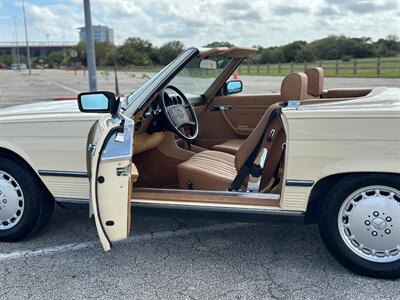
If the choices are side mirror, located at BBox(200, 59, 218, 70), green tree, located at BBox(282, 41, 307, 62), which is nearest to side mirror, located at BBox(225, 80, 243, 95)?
side mirror, located at BBox(200, 59, 218, 70)

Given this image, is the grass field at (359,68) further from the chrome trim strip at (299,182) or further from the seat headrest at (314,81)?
the chrome trim strip at (299,182)

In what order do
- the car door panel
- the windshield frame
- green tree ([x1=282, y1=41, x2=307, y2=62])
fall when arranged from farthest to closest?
green tree ([x1=282, y1=41, x2=307, y2=62]), the car door panel, the windshield frame

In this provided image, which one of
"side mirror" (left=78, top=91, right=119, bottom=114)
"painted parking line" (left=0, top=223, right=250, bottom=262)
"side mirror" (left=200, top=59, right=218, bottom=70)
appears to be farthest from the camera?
"side mirror" (left=200, top=59, right=218, bottom=70)

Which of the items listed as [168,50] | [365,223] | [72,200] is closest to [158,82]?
[72,200]

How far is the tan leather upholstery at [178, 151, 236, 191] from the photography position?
11.4ft

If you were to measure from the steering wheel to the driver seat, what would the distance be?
0.27 meters

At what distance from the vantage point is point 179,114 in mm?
4129

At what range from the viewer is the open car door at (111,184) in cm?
292

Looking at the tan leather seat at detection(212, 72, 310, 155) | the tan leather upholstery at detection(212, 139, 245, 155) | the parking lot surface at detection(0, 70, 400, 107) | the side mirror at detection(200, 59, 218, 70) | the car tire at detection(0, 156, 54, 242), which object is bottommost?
the parking lot surface at detection(0, 70, 400, 107)

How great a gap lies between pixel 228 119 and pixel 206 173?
1.68 metres

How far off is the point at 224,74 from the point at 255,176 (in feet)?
6.64

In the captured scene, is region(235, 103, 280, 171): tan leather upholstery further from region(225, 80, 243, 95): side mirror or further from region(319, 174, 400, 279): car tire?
region(225, 80, 243, 95): side mirror

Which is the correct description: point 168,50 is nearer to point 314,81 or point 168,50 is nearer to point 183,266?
point 314,81

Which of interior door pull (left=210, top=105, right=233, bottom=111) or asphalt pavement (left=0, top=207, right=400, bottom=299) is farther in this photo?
interior door pull (left=210, top=105, right=233, bottom=111)
